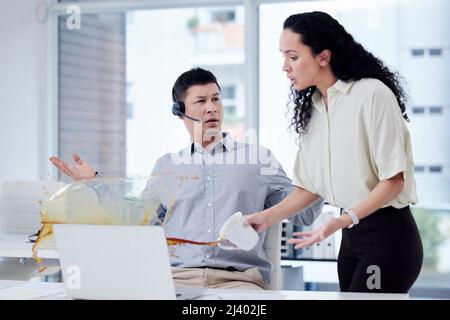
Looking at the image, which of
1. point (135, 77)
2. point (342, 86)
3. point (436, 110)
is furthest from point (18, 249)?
point (436, 110)

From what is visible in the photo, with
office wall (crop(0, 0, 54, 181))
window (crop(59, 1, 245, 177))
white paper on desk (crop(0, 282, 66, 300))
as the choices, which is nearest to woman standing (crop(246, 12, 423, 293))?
white paper on desk (crop(0, 282, 66, 300))

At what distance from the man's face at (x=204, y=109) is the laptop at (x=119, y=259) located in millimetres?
1021

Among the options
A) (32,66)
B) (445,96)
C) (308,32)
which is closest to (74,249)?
(308,32)

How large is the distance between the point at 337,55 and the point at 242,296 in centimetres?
68

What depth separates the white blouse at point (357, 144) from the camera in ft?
5.24

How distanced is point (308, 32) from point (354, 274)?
63 cm

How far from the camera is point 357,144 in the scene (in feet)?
5.41

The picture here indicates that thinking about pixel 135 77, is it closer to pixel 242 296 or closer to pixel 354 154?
pixel 354 154

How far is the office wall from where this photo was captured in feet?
14.5

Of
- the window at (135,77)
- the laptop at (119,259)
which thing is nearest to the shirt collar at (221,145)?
the laptop at (119,259)

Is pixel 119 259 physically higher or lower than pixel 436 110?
lower

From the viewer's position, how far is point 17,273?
112 inches

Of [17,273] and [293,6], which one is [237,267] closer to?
[17,273]

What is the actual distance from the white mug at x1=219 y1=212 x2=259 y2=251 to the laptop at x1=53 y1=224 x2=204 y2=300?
296 mm
